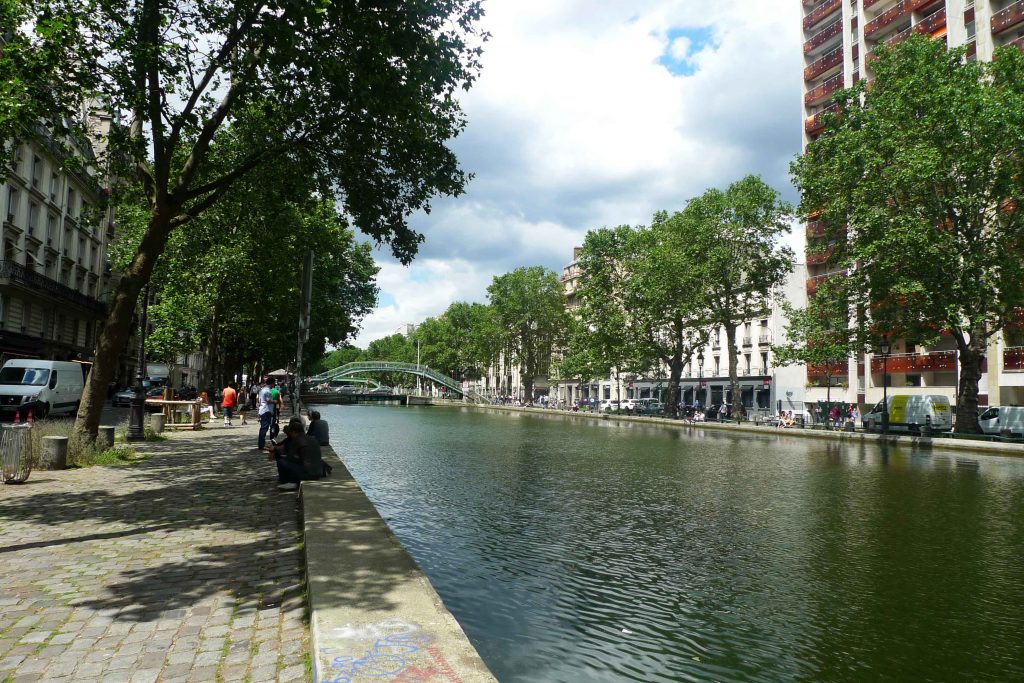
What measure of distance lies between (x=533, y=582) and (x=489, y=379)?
121 m

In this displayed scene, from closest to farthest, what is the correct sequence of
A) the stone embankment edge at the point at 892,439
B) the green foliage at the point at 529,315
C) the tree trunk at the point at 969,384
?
the stone embankment edge at the point at 892,439 < the tree trunk at the point at 969,384 < the green foliage at the point at 529,315

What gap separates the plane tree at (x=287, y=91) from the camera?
11094 mm

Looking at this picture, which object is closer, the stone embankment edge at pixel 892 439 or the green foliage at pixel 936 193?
→ the stone embankment edge at pixel 892 439

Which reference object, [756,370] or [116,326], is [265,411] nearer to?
[116,326]

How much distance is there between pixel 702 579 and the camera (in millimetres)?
6641

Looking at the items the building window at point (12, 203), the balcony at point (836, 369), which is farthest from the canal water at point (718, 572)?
the balcony at point (836, 369)

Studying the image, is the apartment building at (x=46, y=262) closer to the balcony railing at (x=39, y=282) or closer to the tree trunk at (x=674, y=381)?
the balcony railing at (x=39, y=282)

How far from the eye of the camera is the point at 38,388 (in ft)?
79.3

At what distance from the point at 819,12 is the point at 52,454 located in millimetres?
57499

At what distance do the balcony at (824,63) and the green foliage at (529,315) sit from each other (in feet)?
122

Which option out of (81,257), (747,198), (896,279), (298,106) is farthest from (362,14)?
(81,257)

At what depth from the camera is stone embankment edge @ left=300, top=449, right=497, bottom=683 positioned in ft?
11.0

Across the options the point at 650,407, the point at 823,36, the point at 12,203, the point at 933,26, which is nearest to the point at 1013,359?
the point at 933,26

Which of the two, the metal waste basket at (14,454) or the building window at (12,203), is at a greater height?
the building window at (12,203)
